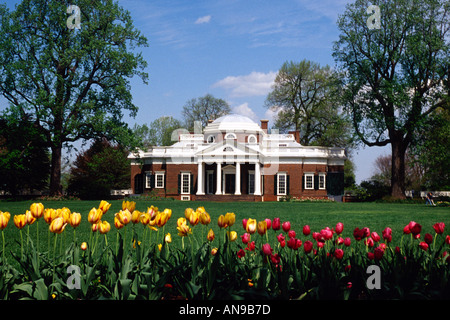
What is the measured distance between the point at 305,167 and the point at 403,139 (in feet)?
32.1

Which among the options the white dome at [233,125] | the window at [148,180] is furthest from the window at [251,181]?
the window at [148,180]

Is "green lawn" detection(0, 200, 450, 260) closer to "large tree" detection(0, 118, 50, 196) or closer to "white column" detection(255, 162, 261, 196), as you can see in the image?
"large tree" detection(0, 118, 50, 196)

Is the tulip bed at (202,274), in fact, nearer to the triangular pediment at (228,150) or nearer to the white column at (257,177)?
the triangular pediment at (228,150)

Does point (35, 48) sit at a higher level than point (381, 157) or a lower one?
higher

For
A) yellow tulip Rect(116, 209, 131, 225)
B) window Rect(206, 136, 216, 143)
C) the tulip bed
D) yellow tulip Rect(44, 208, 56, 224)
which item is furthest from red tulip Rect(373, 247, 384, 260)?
window Rect(206, 136, 216, 143)

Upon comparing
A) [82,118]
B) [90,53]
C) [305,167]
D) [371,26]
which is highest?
[371,26]

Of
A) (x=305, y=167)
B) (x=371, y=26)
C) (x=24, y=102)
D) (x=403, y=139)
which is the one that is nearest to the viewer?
(x=24, y=102)

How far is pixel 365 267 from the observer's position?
4.04 metres

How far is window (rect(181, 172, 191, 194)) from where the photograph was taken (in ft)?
145

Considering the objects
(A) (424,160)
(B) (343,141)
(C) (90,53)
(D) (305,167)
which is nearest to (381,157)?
(B) (343,141)

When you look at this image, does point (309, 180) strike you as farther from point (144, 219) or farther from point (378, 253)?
point (144, 219)

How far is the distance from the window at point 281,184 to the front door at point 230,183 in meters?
4.89
